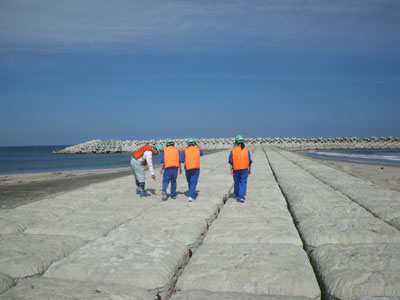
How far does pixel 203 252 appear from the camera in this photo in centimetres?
261

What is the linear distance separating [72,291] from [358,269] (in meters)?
1.99

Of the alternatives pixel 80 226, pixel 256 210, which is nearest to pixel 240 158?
pixel 256 210

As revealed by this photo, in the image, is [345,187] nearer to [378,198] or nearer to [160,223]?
[378,198]

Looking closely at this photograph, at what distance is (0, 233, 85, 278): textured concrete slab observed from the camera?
2.29 m

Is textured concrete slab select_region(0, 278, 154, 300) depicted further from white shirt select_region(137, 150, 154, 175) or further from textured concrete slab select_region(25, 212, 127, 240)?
white shirt select_region(137, 150, 154, 175)

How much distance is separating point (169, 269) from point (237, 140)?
133 inches

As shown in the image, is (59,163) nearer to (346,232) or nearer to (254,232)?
(254,232)

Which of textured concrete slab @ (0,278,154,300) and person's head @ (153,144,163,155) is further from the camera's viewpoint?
person's head @ (153,144,163,155)

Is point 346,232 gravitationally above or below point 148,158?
below

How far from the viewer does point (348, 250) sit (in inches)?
99.0

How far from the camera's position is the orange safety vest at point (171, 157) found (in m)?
5.59

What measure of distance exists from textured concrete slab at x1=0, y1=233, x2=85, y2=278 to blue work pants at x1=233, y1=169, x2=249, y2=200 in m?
2.75

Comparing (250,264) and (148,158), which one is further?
(148,158)

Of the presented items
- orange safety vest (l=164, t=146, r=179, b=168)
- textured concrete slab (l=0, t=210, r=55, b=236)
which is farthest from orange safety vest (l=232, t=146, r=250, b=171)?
textured concrete slab (l=0, t=210, r=55, b=236)
